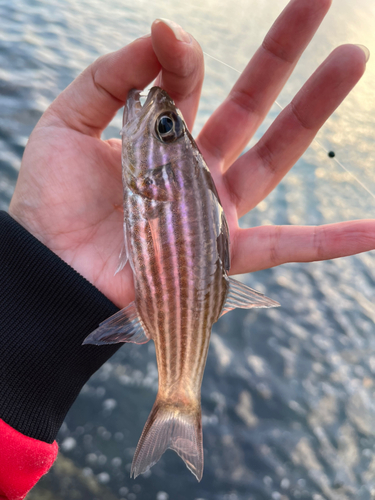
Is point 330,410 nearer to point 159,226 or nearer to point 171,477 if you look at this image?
point 171,477

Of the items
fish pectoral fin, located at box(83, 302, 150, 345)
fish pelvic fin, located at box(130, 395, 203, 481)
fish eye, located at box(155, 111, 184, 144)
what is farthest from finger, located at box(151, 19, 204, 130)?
fish pelvic fin, located at box(130, 395, 203, 481)

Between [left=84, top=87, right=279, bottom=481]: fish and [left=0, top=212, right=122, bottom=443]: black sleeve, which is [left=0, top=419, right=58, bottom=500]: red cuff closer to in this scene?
[left=0, top=212, right=122, bottom=443]: black sleeve

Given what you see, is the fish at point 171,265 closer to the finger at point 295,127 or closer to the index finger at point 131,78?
the index finger at point 131,78

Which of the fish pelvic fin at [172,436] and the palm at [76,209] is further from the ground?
the palm at [76,209]

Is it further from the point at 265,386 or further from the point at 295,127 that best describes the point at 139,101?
the point at 265,386

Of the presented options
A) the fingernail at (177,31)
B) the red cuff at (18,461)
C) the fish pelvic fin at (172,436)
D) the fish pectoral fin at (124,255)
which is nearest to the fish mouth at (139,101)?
the fingernail at (177,31)

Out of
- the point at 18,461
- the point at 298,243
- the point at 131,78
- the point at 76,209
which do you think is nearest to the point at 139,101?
the point at 131,78
